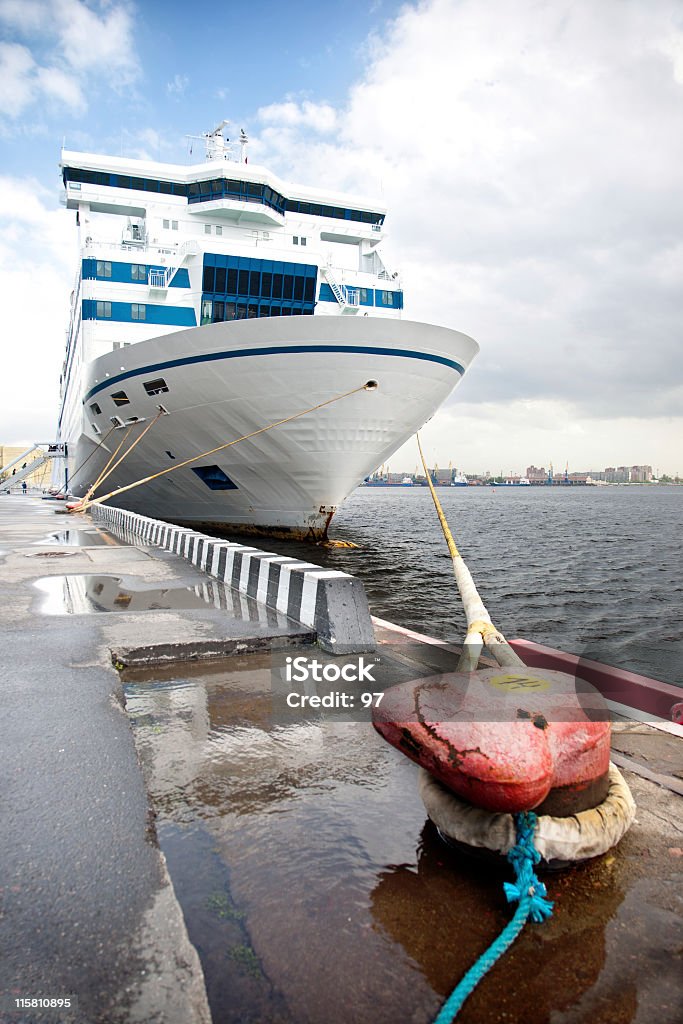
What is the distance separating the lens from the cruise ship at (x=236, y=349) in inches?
586

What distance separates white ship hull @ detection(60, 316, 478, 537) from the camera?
14570mm

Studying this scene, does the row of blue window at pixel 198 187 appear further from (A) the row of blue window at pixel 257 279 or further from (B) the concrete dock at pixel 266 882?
(B) the concrete dock at pixel 266 882

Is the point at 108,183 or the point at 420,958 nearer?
the point at 420,958

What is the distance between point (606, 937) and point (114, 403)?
18.8 meters

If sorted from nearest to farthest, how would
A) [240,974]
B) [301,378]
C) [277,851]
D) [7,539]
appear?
[240,974] < [277,851] < [7,539] < [301,378]

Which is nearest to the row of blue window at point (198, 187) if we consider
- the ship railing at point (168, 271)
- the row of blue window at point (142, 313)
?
the ship railing at point (168, 271)

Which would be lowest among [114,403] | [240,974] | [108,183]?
[240,974]

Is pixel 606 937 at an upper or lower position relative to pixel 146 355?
lower

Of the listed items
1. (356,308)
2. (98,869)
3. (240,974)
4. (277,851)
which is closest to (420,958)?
(240,974)

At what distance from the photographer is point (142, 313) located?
815 inches

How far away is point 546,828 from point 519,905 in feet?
0.91

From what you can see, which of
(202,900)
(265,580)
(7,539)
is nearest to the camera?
(202,900)

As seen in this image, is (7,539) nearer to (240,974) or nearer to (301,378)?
(301,378)

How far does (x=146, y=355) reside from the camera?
16328 millimetres
